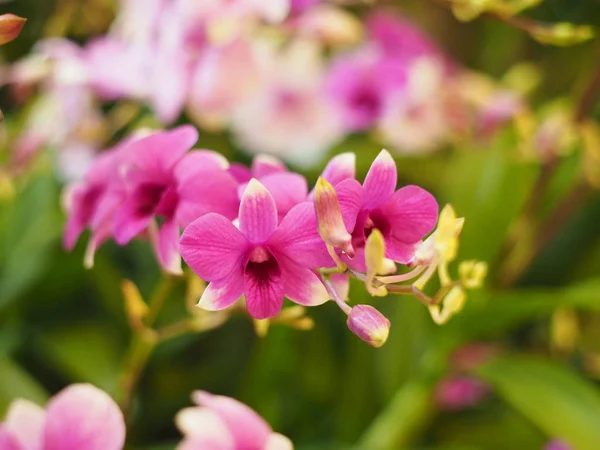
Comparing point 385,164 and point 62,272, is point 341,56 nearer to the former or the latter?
point 62,272

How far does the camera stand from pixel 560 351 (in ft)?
1.78

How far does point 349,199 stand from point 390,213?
0.02m

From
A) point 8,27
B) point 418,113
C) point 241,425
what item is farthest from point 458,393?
point 8,27

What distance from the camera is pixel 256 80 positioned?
451 mm

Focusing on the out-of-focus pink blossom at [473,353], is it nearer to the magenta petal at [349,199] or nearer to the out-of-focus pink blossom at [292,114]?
the out-of-focus pink blossom at [292,114]

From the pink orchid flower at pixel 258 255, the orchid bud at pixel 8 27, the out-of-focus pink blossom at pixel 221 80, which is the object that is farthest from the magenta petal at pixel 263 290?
the out-of-focus pink blossom at pixel 221 80

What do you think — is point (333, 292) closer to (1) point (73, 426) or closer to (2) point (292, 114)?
(1) point (73, 426)

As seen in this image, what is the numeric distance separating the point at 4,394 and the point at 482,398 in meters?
0.37

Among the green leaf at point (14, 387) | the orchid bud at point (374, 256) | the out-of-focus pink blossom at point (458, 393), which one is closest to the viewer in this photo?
the orchid bud at point (374, 256)

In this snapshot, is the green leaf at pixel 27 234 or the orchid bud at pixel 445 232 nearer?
the orchid bud at pixel 445 232

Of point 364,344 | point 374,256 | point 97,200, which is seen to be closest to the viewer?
point 374,256

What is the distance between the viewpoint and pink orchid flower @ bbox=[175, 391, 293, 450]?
234 millimetres

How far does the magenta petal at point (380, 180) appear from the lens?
0.22m

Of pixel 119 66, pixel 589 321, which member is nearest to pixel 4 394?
pixel 119 66
